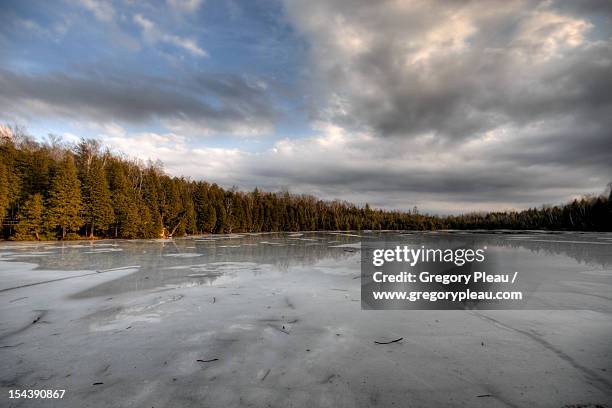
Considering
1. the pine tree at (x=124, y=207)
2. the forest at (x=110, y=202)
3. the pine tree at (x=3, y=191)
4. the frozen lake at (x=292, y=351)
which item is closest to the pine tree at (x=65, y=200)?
the forest at (x=110, y=202)

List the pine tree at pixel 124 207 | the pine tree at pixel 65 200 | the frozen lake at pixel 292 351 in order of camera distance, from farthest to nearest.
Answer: the pine tree at pixel 124 207 → the pine tree at pixel 65 200 → the frozen lake at pixel 292 351

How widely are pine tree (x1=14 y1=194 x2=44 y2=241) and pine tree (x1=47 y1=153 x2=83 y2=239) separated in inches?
32.2

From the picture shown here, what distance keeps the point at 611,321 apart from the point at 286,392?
551cm

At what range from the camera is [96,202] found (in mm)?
33344

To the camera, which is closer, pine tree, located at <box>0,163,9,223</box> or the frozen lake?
the frozen lake

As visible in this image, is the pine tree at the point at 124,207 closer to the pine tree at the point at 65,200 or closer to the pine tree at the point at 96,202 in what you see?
the pine tree at the point at 96,202

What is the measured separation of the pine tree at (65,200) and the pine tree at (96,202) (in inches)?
42.9

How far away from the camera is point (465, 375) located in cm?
296

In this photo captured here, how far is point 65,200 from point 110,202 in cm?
447

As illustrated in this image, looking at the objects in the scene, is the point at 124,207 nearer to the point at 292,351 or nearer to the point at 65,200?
the point at 65,200

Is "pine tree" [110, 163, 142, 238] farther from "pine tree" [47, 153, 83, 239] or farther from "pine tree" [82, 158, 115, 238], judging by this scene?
"pine tree" [47, 153, 83, 239]

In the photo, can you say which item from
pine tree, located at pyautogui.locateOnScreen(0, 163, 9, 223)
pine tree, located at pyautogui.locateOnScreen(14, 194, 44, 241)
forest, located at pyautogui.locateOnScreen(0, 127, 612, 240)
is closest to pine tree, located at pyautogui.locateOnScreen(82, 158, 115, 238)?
forest, located at pyautogui.locateOnScreen(0, 127, 612, 240)

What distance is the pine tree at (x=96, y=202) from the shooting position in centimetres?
3328

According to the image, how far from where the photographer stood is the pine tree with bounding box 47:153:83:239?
30.3m
